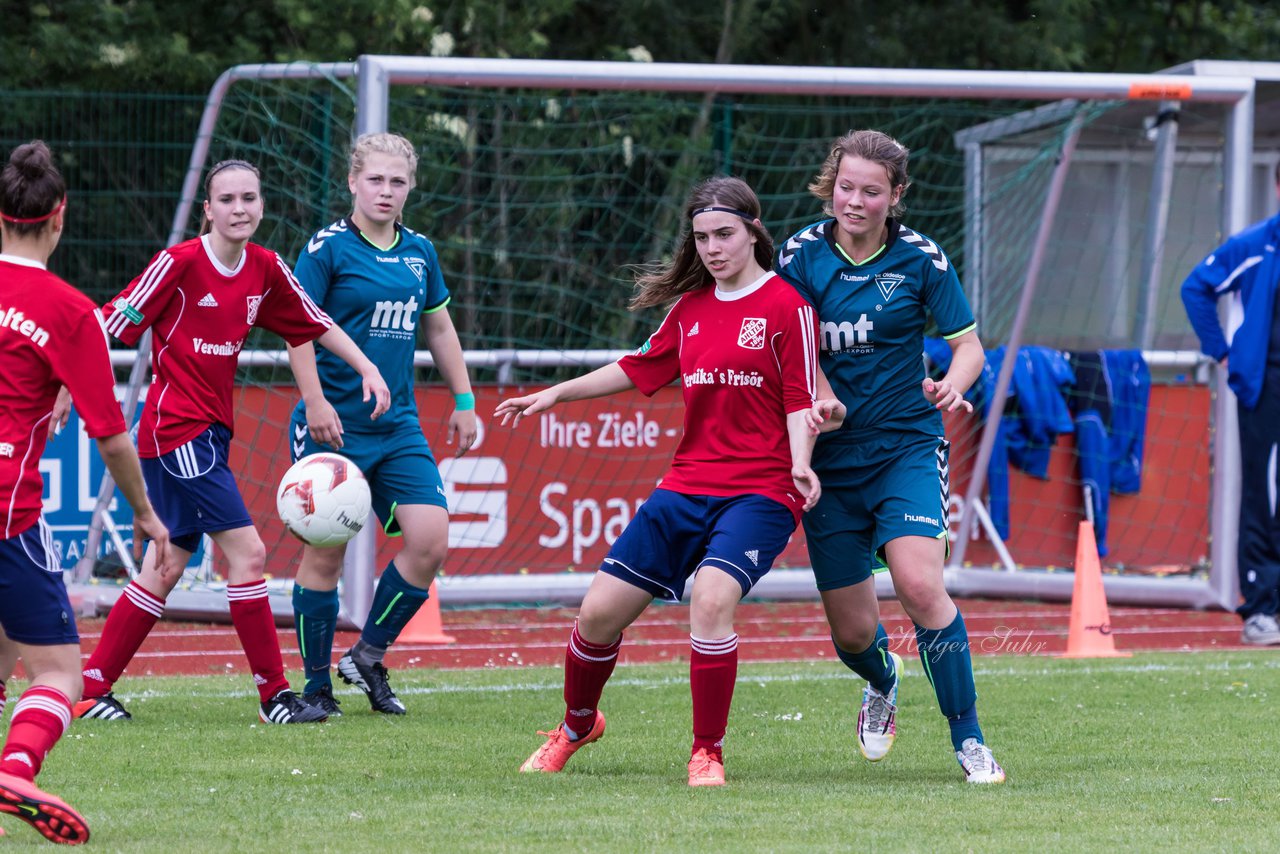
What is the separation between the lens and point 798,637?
396 inches

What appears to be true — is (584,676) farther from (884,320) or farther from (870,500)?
(884,320)

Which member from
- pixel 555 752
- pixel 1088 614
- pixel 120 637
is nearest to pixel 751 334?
pixel 555 752

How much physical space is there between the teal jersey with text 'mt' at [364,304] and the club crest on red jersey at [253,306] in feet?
0.87

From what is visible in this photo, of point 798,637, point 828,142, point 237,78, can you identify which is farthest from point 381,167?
point 828,142

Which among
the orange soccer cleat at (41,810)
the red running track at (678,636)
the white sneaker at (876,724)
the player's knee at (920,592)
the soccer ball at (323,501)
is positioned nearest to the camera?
the orange soccer cleat at (41,810)

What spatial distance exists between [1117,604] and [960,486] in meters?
1.49

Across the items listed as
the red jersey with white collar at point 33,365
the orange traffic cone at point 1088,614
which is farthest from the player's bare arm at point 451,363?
the orange traffic cone at point 1088,614

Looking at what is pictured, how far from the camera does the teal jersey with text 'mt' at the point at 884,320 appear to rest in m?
5.51

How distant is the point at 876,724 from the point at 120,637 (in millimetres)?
2918

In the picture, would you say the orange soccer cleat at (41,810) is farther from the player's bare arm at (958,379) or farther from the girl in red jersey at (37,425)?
the player's bare arm at (958,379)

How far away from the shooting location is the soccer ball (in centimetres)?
631

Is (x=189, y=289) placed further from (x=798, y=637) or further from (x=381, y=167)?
(x=798, y=637)

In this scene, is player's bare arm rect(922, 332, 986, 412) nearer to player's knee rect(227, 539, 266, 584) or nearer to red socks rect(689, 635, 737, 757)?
red socks rect(689, 635, 737, 757)

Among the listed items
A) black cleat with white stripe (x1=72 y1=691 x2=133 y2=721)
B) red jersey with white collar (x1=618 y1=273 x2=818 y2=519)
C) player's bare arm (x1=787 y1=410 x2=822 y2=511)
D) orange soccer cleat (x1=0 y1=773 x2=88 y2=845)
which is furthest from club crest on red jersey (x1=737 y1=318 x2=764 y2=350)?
black cleat with white stripe (x1=72 y1=691 x2=133 y2=721)
